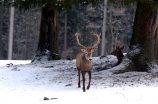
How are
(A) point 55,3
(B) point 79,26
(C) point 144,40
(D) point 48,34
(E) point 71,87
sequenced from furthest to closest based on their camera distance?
(B) point 79,26, (D) point 48,34, (A) point 55,3, (C) point 144,40, (E) point 71,87

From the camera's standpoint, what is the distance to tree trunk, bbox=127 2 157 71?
1254 cm

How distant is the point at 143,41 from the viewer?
41.9ft

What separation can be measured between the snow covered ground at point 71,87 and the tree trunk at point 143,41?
1.51 feet

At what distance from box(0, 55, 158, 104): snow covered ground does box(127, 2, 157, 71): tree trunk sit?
459 mm

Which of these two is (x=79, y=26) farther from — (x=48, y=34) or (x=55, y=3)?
(x=55, y=3)

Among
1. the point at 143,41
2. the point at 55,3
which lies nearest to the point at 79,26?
the point at 55,3

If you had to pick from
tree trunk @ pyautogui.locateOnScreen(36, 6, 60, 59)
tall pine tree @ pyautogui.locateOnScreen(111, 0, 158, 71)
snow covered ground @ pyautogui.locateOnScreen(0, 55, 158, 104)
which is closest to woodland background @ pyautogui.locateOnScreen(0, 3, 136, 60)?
tree trunk @ pyautogui.locateOnScreen(36, 6, 60, 59)

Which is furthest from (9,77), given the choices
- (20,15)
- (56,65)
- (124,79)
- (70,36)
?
(20,15)

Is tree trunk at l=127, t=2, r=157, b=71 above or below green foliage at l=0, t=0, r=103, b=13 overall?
below

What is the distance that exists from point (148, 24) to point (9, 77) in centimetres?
662

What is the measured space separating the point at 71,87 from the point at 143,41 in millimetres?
4500

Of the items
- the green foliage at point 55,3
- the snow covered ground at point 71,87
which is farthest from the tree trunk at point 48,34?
the snow covered ground at point 71,87

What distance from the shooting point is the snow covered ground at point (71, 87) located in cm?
778

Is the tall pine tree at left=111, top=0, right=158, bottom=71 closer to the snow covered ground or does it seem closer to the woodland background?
the snow covered ground
